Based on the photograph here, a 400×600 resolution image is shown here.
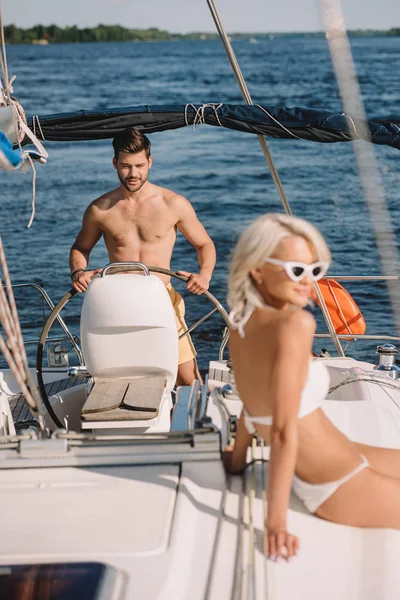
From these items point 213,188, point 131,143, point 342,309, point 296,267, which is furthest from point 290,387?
point 213,188

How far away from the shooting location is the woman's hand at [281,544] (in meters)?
2.07

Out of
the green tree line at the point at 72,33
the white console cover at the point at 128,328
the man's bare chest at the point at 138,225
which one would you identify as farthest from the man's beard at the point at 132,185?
the green tree line at the point at 72,33

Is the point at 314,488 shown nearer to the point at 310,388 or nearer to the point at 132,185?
the point at 310,388

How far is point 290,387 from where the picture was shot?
2.11 meters

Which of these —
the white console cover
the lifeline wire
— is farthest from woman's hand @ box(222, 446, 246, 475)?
the white console cover

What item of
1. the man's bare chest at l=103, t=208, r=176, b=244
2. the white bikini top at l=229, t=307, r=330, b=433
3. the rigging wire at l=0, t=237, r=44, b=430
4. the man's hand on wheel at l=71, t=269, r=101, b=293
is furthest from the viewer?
the man's bare chest at l=103, t=208, r=176, b=244

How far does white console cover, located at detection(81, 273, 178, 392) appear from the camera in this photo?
3.35 m

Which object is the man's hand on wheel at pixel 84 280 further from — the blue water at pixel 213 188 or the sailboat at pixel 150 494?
the blue water at pixel 213 188

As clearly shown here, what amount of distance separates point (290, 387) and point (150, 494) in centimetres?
55

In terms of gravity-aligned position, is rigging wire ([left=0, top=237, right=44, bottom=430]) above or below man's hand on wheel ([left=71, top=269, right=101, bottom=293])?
below

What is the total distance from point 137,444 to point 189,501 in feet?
0.97

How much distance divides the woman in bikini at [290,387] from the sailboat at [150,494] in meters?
0.07

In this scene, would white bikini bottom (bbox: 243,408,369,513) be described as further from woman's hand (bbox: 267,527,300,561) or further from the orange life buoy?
the orange life buoy

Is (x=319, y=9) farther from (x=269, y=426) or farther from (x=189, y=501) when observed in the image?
(x=189, y=501)
